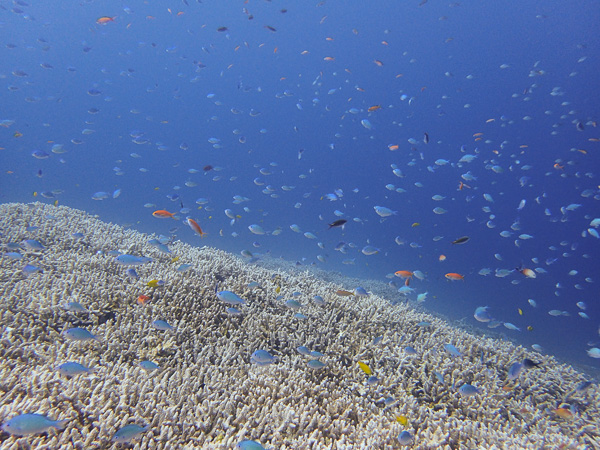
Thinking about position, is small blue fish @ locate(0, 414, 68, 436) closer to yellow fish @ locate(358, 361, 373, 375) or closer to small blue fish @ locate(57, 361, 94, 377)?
small blue fish @ locate(57, 361, 94, 377)

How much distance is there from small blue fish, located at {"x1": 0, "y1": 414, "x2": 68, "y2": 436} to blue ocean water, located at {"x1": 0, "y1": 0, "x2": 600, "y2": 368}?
968 cm

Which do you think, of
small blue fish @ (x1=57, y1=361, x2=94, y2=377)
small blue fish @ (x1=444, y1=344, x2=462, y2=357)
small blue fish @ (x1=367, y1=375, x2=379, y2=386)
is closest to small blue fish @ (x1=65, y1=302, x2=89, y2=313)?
small blue fish @ (x1=57, y1=361, x2=94, y2=377)

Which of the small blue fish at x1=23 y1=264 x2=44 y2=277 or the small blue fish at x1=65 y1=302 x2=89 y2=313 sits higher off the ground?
the small blue fish at x1=23 y1=264 x2=44 y2=277

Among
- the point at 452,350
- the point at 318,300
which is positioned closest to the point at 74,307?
the point at 318,300

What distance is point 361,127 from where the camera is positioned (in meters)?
73.6

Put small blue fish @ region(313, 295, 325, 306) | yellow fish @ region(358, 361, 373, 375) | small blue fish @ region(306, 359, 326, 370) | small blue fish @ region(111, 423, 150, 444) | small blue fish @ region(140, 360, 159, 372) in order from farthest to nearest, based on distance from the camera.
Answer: small blue fish @ region(313, 295, 325, 306), yellow fish @ region(358, 361, 373, 375), small blue fish @ region(306, 359, 326, 370), small blue fish @ region(140, 360, 159, 372), small blue fish @ region(111, 423, 150, 444)

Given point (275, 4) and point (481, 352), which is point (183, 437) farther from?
point (275, 4)

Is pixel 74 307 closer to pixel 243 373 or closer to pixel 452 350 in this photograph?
pixel 243 373

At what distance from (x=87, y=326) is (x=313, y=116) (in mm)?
85418

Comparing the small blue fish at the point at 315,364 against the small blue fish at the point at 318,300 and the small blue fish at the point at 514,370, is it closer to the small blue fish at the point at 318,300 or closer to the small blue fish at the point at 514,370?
the small blue fish at the point at 318,300

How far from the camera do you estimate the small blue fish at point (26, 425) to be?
1907mm

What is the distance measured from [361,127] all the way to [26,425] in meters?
78.9

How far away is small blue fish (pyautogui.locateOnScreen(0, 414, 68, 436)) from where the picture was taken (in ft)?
6.26

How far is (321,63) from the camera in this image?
64438 millimetres
